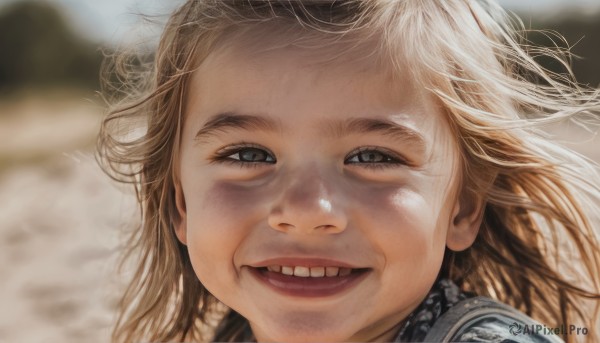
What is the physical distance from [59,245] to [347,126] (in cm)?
313

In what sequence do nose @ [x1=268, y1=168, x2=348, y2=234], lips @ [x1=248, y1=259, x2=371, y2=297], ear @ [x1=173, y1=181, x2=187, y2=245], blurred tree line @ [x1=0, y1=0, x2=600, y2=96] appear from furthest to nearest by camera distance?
blurred tree line @ [x1=0, y1=0, x2=600, y2=96] → ear @ [x1=173, y1=181, x2=187, y2=245] → lips @ [x1=248, y1=259, x2=371, y2=297] → nose @ [x1=268, y1=168, x2=348, y2=234]

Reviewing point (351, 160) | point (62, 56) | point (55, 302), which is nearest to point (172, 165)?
point (351, 160)

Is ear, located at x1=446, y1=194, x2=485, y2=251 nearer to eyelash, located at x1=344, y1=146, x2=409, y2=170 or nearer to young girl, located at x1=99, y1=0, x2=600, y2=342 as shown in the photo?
young girl, located at x1=99, y1=0, x2=600, y2=342

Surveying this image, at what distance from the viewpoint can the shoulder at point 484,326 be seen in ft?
7.34

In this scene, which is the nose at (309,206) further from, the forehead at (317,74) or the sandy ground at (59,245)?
the sandy ground at (59,245)

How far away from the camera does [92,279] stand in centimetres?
434

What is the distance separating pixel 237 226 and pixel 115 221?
2.99 m

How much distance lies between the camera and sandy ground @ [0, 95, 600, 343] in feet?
12.7

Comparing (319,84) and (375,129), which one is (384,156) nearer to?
(375,129)

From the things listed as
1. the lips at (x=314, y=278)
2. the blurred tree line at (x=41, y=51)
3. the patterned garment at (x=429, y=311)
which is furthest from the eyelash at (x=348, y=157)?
the blurred tree line at (x=41, y=51)

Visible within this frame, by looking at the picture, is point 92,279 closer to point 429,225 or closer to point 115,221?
point 115,221

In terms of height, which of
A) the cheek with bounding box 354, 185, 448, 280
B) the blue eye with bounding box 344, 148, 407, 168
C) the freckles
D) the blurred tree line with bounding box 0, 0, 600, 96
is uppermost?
the blurred tree line with bounding box 0, 0, 600, 96

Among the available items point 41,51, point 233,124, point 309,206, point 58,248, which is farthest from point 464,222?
point 41,51

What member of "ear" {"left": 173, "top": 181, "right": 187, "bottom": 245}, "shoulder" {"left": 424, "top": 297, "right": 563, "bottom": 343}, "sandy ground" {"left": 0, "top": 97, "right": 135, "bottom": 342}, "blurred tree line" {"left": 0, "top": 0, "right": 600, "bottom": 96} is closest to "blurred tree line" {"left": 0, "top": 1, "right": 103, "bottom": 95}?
"blurred tree line" {"left": 0, "top": 0, "right": 600, "bottom": 96}
